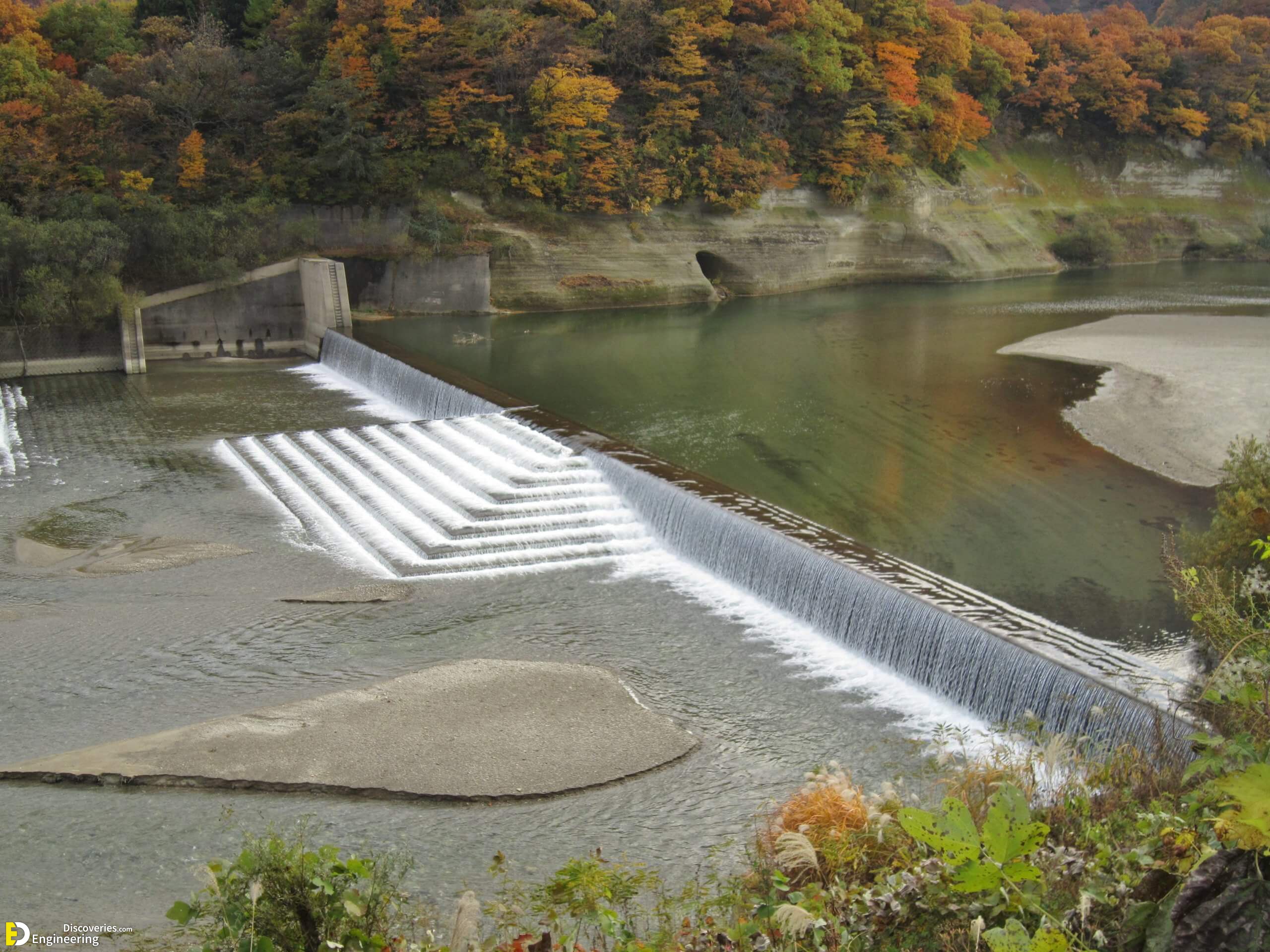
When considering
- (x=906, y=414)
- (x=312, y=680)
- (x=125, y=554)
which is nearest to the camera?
(x=312, y=680)

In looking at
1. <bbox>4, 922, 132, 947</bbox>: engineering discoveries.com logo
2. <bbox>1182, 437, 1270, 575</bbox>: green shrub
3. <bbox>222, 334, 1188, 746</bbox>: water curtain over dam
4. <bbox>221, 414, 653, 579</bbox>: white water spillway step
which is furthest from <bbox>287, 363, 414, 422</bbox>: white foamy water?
<bbox>4, 922, 132, 947</bbox>: engineering discoveries.com logo

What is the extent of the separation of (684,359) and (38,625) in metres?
17.3

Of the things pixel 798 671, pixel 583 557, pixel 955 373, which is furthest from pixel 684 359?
pixel 798 671

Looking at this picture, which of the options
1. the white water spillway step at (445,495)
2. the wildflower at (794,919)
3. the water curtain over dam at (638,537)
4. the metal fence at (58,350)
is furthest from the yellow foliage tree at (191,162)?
the wildflower at (794,919)

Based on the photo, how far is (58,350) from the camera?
87.1 feet

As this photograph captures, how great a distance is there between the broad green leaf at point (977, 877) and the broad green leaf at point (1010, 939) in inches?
5.1

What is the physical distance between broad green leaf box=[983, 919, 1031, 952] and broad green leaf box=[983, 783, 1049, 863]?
219 mm

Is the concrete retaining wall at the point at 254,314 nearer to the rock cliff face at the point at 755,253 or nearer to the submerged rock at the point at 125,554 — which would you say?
the rock cliff face at the point at 755,253

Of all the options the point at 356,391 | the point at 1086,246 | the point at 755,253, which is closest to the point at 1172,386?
the point at 356,391

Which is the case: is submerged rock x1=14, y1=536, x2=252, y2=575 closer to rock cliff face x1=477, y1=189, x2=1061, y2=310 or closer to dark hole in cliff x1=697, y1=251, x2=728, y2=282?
rock cliff face x1=477, y1=189, x2=1061, y2=310

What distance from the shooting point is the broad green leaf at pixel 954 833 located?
12.2ft

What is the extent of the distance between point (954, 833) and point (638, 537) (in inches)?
446

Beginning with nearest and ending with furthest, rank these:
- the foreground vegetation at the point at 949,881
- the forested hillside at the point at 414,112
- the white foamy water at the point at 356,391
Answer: the foreground vegetation at the point at 949,881 → the white foamy water at the point at 356,391 → the forested hillside at the point at 414,112

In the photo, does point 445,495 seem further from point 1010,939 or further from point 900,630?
point 1010,939
